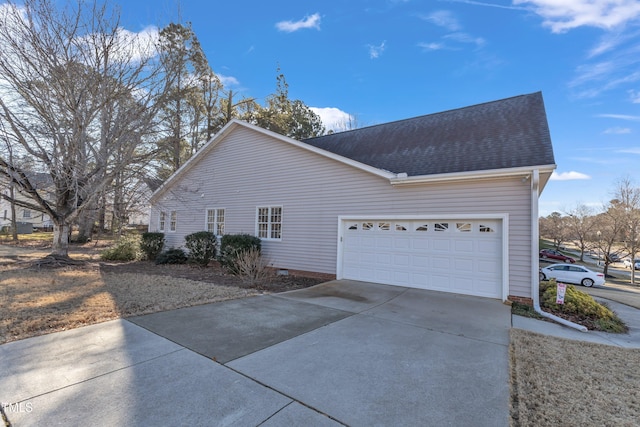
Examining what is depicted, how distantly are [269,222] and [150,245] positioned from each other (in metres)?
6.84

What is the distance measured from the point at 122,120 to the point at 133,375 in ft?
30.1

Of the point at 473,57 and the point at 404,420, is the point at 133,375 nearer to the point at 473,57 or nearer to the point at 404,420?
the point at 404,420

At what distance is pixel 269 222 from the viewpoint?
37.6 ft

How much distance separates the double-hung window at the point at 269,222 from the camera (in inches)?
441

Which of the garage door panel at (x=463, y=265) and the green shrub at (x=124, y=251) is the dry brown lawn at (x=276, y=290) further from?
the green shrub at (x=124, y=251)

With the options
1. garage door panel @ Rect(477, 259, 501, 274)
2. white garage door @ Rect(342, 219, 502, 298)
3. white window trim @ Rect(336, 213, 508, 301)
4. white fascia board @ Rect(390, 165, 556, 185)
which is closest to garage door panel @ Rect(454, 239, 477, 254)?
white garage door @ Rect(342, 219, 502, 298)

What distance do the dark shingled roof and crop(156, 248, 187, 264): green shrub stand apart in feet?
27.0

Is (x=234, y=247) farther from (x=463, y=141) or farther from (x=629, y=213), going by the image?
(x=629, y=213)

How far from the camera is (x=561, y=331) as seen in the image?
17.9ft

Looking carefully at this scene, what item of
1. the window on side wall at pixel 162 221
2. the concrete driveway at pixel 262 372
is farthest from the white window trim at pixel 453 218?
the window on side wall at pixel 162 221

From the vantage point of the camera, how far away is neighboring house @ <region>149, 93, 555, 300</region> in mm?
7148

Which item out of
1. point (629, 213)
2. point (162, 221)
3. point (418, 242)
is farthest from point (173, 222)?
point (629, 213)

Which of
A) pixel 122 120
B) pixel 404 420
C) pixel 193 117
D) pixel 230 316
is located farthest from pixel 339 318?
pixel 193 117

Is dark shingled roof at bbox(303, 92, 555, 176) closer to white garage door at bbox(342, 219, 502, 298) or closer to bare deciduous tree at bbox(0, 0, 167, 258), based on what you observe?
white garage door at bbox(342, 219, 502, 298)
